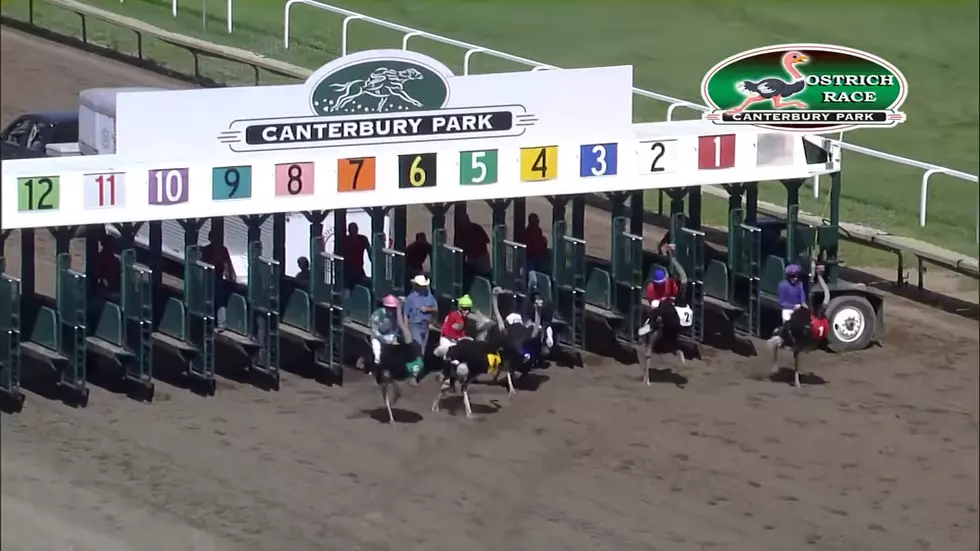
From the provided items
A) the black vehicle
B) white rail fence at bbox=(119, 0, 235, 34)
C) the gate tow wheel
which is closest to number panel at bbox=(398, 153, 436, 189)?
the gate tow wheel

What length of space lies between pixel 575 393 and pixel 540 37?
1157 cm

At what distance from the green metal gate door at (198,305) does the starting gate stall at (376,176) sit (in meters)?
0.01

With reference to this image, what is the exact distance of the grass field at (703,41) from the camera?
20.7 metres

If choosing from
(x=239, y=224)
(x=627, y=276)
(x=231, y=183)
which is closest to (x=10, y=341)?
(x=231, y=183)

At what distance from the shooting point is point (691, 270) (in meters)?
15.9

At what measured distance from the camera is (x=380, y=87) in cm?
1466

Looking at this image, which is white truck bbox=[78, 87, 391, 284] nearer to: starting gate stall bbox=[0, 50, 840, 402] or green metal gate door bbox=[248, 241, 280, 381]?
starting gate stall bbox=[0, 50, 840, 402]

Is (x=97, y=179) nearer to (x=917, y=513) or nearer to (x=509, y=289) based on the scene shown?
(x=509, y=289)

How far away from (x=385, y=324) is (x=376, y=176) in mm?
1203

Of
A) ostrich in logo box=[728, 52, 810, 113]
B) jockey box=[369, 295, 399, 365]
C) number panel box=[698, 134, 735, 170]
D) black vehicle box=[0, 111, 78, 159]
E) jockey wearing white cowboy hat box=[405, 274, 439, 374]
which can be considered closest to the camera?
jockey box=[369, 295, 399, 365]

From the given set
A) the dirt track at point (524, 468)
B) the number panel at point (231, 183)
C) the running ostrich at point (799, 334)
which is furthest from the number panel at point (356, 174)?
the running ostrich at point (799, 334)

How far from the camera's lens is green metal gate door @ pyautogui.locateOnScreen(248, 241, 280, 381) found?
14547 millimetres

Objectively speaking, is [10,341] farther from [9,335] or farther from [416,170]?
[416,170]

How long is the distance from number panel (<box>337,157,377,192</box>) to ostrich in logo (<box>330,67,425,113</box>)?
15.8 inches
